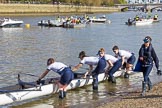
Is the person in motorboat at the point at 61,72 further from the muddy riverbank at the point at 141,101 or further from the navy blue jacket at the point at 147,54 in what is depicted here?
the navy blue jacket at the point at 147,54

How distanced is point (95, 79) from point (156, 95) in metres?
3.43

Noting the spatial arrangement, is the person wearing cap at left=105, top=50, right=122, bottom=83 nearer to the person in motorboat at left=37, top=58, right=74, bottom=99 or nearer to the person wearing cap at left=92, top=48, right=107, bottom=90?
the person wearing cap at left=92, top=48, right=107, bottom=90

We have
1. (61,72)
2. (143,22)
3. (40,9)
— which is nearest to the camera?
(61,72)

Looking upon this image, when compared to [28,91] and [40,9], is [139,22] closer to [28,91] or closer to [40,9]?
[40,9]

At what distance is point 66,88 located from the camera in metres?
16.1

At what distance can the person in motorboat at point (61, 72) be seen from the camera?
1474 centimetres

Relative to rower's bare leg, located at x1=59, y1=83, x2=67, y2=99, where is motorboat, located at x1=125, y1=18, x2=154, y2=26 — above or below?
below

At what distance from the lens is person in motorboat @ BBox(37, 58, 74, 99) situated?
14.7m

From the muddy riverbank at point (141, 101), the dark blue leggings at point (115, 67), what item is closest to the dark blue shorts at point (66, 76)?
the muddy riverbank at point (141, 101)

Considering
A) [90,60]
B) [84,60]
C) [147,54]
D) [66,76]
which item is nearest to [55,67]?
[66,76]

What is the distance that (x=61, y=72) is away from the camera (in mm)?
14938

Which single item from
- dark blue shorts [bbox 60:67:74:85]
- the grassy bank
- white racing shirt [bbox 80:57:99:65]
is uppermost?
white racing shirt [bbox 80:57:99:65]

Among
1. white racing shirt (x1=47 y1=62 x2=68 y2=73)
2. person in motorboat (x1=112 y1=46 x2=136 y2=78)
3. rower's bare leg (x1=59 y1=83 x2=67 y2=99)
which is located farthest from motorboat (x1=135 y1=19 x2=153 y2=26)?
white racing shirt (x1=47 y1=62 x2=68 y2=73)

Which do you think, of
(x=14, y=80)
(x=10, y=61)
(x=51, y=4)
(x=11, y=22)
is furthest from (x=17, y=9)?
(x=14, y=80)
